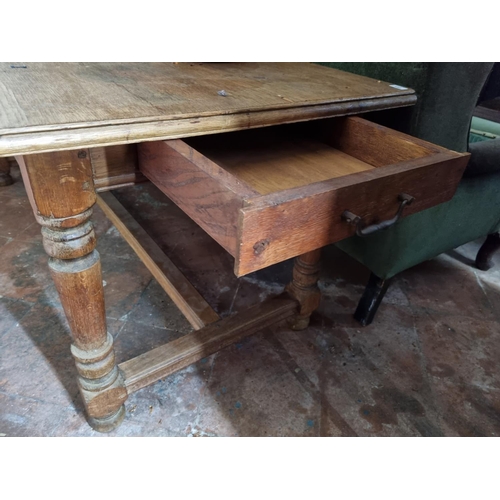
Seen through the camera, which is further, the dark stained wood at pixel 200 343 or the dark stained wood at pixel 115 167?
the dark stained wood at pixel 200 343

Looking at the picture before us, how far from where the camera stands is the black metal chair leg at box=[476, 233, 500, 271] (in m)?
1.95

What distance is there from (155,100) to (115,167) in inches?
8.4

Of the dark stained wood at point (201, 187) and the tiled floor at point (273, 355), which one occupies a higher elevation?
the dark stained wood at point (201, 187)

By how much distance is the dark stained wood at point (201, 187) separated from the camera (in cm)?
72

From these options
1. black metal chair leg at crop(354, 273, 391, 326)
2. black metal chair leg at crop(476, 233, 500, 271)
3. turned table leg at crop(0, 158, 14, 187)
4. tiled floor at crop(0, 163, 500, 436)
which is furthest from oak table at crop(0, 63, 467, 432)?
turned table leg at crop(0, 158, 14, 187)

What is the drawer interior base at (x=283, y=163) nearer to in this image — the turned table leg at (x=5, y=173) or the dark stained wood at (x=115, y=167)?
the dark stained wood at (x=115, y=167)

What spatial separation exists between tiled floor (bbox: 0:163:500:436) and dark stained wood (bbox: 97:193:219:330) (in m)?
0.11

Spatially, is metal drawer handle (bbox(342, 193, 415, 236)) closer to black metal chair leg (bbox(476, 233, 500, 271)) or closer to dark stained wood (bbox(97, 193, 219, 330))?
dark stained wood (bbox(97, 193, 219, 330))

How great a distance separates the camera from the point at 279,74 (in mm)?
1308

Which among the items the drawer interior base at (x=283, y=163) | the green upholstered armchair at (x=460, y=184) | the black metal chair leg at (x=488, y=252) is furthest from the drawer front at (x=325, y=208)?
the black metal chair leg at (x=488, y=252)

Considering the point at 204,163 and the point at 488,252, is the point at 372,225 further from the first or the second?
the point at 488,252

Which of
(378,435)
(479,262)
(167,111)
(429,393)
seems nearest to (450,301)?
(479,262)

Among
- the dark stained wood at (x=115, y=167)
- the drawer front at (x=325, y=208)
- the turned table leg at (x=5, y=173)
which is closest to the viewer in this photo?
the drawer front at (x=325, y=208)

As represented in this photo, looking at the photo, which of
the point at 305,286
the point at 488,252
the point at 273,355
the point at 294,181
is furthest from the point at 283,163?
the point at 488,252
